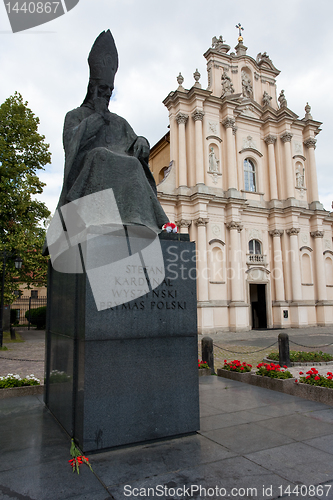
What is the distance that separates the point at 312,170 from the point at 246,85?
29.0 feet

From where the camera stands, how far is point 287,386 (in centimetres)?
551

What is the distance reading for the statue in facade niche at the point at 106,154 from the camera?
3.91m

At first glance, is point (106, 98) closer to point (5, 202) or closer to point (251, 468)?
point (251, 468)

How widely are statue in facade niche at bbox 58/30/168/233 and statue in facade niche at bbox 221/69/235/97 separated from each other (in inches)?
988

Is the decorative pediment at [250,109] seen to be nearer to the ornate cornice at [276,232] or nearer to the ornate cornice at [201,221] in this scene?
the ornate cornice at [276,232]

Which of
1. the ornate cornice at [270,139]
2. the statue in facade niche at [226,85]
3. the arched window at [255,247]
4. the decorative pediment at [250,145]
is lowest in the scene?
the arched window at [255,247]

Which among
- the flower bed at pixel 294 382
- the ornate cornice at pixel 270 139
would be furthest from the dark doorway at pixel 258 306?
the flower bed at pixel 294 382

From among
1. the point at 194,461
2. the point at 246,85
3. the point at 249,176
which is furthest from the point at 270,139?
the point at 194,461

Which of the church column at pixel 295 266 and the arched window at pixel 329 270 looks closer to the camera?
the church column at pixel 295 266

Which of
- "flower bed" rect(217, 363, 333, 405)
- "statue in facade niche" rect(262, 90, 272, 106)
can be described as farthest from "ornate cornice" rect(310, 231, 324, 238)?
"flower bed" rect(217, 363, 333, 405)

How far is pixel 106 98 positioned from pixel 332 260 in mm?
30230

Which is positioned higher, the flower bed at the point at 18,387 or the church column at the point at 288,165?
the church column at the point at 288,165

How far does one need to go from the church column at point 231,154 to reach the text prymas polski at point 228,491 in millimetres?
24569

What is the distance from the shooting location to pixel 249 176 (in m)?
28.7
